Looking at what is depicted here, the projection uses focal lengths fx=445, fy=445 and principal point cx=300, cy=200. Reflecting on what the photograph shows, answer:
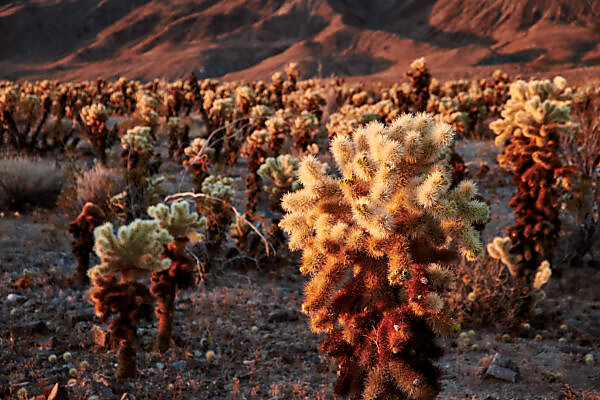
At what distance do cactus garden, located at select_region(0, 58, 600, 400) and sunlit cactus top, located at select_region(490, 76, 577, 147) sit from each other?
1.0 inches

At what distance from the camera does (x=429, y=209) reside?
238 cm

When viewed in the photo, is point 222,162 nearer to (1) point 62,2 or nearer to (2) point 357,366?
(2) point 357,366

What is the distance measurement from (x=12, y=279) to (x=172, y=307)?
8.15 feet

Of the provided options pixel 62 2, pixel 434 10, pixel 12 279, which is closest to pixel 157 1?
pixel 62 2

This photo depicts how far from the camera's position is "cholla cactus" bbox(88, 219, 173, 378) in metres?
3.41

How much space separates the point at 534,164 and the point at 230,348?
4022mm

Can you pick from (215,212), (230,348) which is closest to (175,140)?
(215,212)

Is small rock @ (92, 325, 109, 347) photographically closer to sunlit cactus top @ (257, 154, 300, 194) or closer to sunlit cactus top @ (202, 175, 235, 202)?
sunlit cactus top @ (202, 175, 235, 202)

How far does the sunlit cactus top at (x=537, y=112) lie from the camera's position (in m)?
5.02

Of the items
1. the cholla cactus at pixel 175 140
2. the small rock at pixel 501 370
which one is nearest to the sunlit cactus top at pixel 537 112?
the small rock at pixel 501 370

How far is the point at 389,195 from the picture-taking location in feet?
8.04

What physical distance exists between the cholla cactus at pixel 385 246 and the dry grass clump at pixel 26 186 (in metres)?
7.19

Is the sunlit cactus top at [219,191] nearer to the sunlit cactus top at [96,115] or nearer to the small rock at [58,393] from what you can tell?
the small rock at [58,393]

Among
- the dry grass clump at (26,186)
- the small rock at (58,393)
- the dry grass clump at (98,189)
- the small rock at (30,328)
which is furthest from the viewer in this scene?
the dry grass clump at (26,186)
